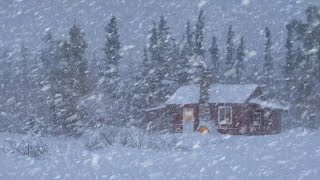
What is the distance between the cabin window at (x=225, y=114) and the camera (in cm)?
3555

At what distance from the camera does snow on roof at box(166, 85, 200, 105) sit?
36531 millimetres

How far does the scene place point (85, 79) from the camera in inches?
1610

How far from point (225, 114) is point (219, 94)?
1716 mm

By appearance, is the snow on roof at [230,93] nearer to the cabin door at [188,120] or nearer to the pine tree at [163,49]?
the cabin door at [188,120]

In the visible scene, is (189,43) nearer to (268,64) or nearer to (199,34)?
(199,34)

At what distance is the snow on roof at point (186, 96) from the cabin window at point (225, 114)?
1806 mm

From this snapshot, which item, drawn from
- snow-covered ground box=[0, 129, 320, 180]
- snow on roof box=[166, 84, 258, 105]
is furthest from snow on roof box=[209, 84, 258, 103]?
snow-covered ground box=[0, 129, 320, 180]

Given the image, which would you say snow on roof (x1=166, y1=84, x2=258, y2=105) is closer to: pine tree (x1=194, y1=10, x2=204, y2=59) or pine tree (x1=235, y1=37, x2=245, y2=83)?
pine tree (x1=194, y1=10, x2=204, y2=59)

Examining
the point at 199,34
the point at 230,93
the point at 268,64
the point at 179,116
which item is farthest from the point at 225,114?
the point at 268,64

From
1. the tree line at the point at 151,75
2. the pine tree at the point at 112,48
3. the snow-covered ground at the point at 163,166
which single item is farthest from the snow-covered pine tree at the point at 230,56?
the snow-covered ground at the point at 163,166

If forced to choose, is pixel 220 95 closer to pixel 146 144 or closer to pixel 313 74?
pixel 313 74

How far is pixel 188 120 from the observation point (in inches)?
1425

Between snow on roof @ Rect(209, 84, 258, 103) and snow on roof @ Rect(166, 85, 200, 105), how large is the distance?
44.5 inches

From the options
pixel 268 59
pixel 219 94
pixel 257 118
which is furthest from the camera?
pixel 268 59
